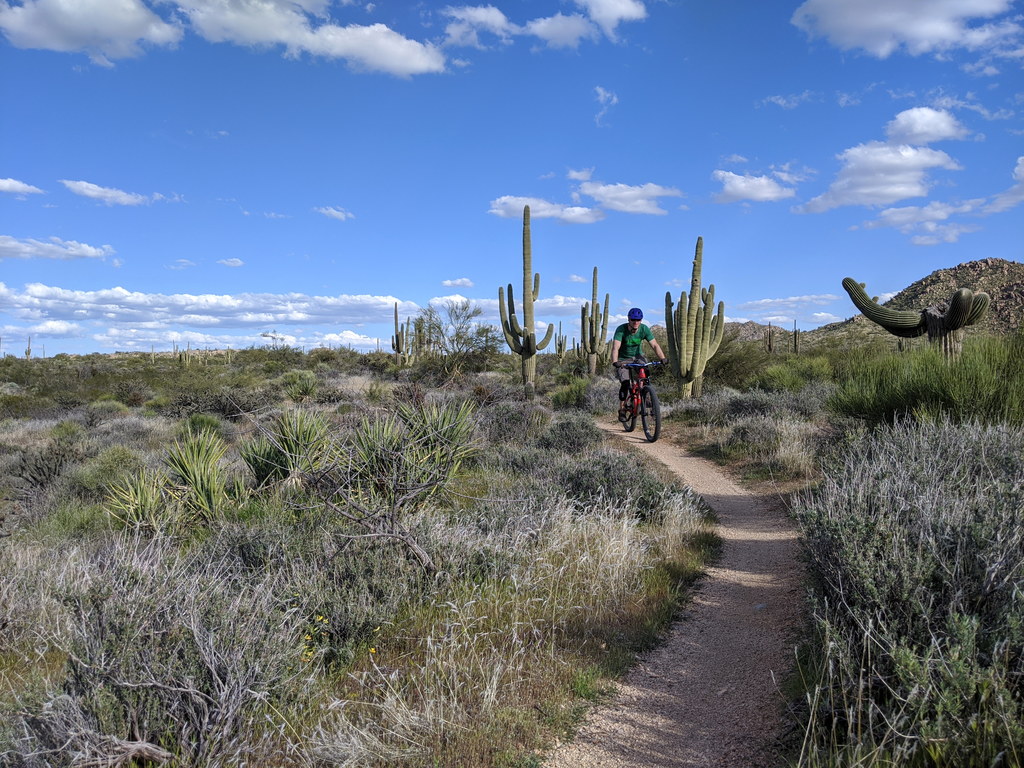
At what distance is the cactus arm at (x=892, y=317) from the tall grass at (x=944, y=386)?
7.43 feet

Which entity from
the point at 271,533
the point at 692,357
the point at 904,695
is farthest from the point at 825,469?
the point at 692,357

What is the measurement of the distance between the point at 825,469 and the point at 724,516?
1312mm

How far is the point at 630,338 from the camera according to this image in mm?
11523

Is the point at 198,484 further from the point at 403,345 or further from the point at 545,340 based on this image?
the point at 403,345

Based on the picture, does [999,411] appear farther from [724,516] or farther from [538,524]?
[538,524]

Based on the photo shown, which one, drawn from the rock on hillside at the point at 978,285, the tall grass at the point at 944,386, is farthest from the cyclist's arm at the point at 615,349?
the rock on hillside at the point at 978,285

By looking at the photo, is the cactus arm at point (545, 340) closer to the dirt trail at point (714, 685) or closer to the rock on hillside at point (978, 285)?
the dirt trail at point (714, 685)

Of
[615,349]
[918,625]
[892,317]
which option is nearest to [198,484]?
[615,349]

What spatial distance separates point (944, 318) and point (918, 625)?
956 centimetres

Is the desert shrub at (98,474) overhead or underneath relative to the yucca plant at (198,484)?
underneath

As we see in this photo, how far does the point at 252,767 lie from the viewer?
330cm

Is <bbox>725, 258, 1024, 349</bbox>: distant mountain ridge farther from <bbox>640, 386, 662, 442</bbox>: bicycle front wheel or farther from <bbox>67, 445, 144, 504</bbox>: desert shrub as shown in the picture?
<bbox>67, 445, 144, 504</bbox>: desert shrub

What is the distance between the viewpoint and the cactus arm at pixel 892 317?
39.1 ft

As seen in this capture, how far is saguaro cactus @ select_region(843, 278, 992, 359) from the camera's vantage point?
10.6 m
